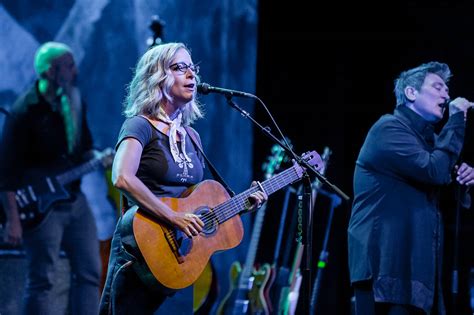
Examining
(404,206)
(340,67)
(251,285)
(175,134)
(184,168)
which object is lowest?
(251,285)

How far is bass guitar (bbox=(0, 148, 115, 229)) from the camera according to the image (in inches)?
228

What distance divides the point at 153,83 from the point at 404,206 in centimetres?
166

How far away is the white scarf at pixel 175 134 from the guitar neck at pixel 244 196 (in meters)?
0.32

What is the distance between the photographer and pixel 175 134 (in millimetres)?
3719

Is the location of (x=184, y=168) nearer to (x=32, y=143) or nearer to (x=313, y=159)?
A: (x=313, y=159)

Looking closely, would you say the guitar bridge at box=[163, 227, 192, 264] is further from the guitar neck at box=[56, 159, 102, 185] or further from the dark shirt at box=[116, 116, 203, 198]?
the guitar neck at box=[56, 159, 102, 185]

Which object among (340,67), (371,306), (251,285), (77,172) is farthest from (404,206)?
(340,67)

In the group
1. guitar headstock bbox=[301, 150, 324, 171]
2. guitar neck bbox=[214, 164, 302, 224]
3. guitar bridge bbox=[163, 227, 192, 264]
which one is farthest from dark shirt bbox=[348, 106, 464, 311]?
guitar bridge bbox=[163, 227, 192, 264]

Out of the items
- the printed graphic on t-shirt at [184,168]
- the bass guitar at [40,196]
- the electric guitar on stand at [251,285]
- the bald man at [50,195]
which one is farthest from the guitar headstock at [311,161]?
the bass guitar at [40,196]

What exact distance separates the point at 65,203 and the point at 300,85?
2758 mm

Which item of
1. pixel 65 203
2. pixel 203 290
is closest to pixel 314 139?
pixel 203 290

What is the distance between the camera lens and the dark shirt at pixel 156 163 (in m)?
3.52

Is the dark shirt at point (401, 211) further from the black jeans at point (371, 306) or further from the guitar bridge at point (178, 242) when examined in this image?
the guitar bridge at point (178, 242)

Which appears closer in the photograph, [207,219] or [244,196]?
[207,219]
